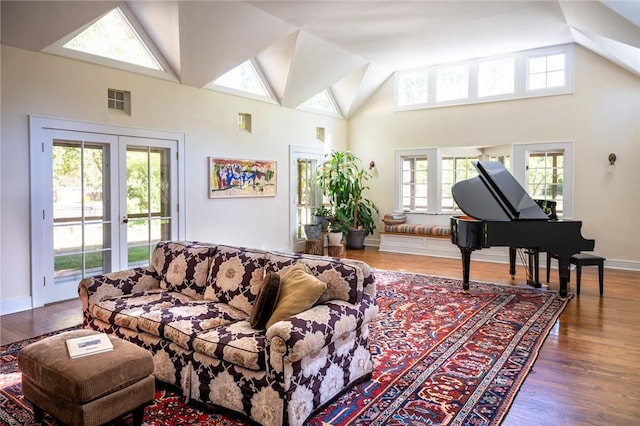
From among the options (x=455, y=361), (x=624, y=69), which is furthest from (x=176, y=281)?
(x=624, y=69)

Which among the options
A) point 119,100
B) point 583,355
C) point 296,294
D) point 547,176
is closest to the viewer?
point 296,294

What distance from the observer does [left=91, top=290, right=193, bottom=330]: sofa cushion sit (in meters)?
3.08

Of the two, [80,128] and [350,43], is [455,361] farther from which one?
[350,43]

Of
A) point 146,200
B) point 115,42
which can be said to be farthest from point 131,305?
point 115,42

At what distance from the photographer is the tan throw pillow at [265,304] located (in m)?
2.70

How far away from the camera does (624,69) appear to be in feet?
22.1

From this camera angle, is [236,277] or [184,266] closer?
[236,277]

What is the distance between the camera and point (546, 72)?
7.48 m

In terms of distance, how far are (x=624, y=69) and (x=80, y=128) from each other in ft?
25.4

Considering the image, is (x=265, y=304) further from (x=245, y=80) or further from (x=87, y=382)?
(x=245, y=80)

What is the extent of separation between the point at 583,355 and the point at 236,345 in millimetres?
2796

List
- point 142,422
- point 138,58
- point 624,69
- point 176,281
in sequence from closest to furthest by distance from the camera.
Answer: point 142,422
point 176,281
point 138,58
point 624,69

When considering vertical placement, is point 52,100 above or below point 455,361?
above

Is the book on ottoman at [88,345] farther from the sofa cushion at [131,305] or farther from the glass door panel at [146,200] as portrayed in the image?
the glass door panel at [146,200]
